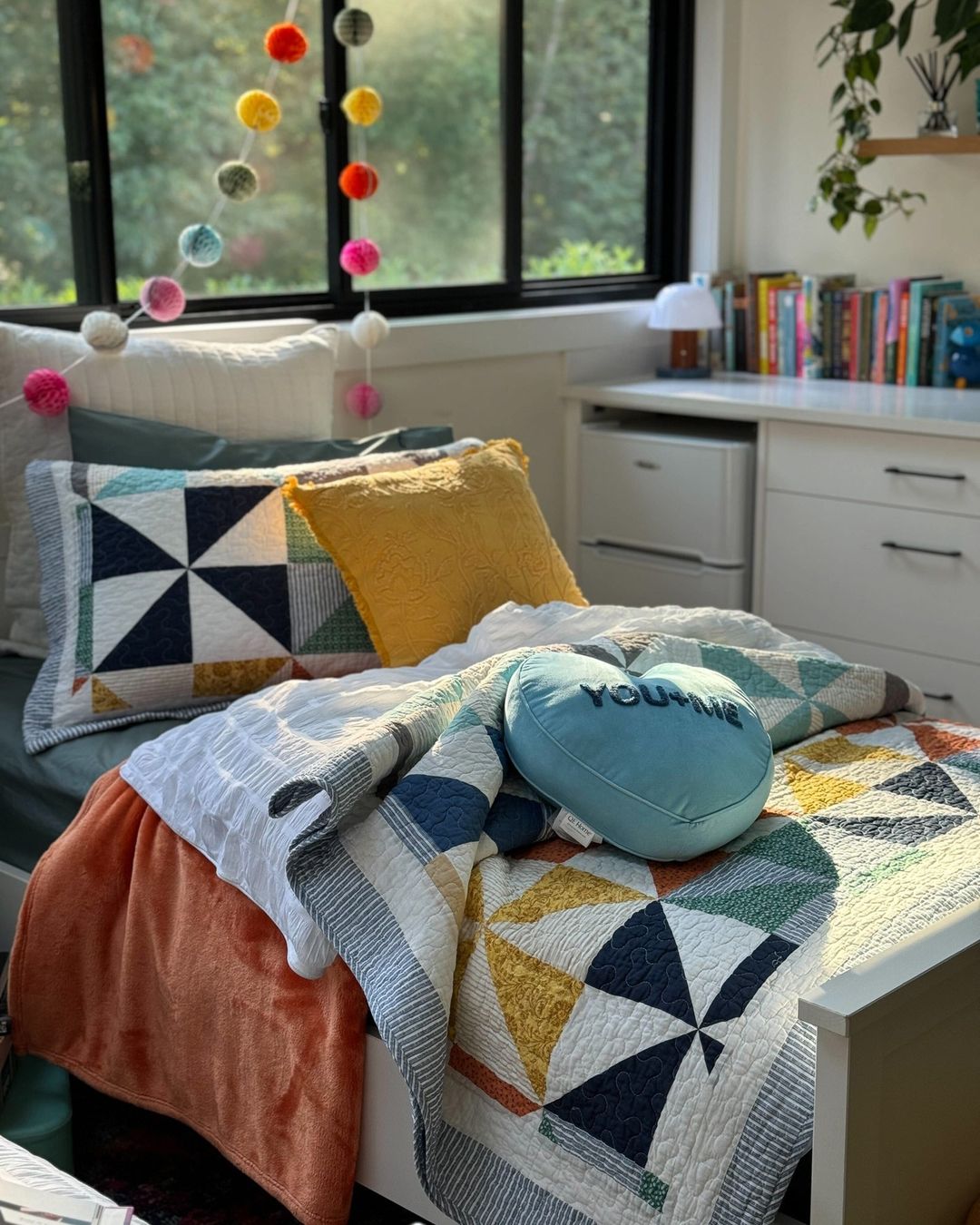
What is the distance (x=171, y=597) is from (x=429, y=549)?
1.18 feet

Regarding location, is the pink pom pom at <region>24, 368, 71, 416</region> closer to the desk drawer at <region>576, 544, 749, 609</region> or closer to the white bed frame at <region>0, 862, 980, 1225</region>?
the desk drawer at <region>576, 544, 749, 609</region>

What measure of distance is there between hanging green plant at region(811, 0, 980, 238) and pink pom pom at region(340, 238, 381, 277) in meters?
1.12

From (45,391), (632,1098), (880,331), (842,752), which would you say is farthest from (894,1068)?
(880,331)

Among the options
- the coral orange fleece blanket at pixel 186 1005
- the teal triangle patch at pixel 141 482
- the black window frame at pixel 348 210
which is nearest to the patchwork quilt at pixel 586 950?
the coral orange fleece blanket at pixel 186 1005

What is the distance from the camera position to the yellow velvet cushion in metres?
2.05

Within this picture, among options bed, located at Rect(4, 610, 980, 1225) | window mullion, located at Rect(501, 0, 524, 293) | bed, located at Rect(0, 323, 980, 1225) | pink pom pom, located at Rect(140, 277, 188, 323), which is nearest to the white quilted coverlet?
bed, located at Rect(0, 323, 980, 1225)

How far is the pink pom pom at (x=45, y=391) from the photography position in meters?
2.25

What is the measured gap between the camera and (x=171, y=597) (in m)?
2.05

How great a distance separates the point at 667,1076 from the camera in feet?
4.26

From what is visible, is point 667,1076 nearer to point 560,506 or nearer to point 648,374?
point 560,506

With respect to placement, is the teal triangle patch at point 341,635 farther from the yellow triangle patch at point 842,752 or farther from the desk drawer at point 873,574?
the desk drawer at point 873,574

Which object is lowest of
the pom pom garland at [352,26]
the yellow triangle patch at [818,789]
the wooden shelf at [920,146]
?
the yellow triangle patch at [818,789]

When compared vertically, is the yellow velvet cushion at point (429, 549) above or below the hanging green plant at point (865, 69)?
below

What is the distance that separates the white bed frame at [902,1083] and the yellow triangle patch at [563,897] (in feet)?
1.00
